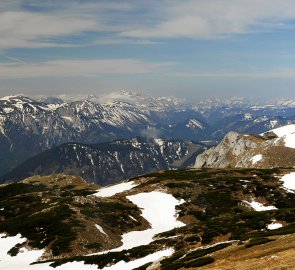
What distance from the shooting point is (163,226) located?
76.4m

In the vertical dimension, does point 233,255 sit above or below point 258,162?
above

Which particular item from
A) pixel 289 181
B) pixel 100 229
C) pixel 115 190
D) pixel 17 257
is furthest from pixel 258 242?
pixel 115 190

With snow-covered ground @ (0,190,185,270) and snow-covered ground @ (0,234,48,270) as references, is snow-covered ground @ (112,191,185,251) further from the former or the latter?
snow-covered ground @ (0,234,48,270)

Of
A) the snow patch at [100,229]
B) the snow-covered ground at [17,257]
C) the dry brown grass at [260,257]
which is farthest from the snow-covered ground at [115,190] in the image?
the dry brown grass at [260,257]

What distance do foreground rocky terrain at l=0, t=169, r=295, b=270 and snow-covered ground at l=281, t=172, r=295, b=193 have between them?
25 centimetres

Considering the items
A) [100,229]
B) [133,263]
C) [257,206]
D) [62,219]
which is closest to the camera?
[133,263]

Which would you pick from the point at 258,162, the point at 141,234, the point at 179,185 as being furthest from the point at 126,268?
the point at 258,162

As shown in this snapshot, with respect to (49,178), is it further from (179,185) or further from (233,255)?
(233,255)

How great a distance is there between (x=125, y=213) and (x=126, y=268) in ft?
112

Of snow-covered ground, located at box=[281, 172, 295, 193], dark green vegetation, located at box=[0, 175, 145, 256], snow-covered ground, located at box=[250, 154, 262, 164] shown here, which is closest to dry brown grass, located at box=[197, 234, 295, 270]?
dark green vegetation, located at box=[0, 175, 145, 256]

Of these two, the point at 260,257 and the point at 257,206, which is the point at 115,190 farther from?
the point at 260,257

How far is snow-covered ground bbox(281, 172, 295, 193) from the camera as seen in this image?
94938 mm

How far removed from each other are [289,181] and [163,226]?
131ft

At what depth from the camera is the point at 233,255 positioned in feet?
112
